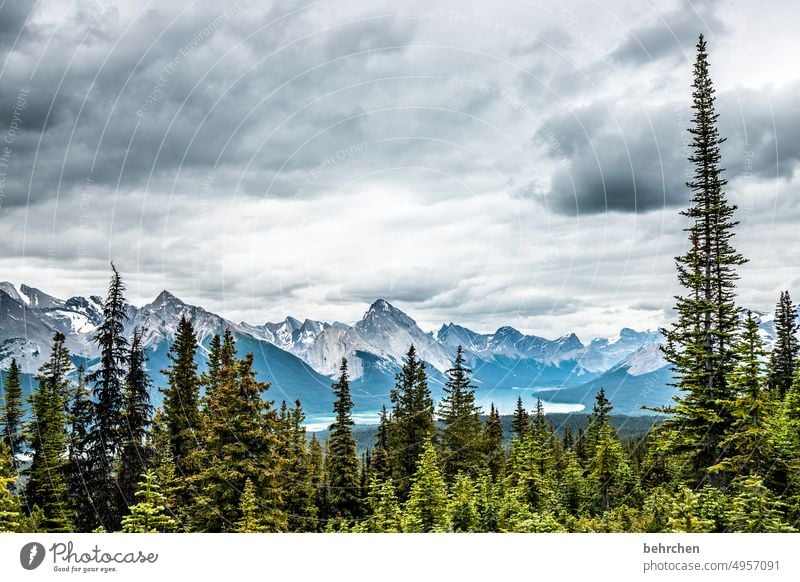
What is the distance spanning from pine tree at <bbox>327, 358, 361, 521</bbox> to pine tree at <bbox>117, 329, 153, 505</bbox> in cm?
1469

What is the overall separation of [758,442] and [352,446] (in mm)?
26582

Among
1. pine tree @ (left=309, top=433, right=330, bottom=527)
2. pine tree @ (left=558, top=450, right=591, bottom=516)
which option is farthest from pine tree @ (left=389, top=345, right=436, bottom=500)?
pine tree @ (left=558, top=450, right=591, bottom=516)

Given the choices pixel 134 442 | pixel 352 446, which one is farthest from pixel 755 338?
pixel 352 446

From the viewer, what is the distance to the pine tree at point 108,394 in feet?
64.6

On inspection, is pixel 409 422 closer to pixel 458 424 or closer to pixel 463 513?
pixel 458 424

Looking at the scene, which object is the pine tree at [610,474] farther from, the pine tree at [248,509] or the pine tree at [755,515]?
the pine tree at [248,509]

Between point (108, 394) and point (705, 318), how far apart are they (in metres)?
21.9

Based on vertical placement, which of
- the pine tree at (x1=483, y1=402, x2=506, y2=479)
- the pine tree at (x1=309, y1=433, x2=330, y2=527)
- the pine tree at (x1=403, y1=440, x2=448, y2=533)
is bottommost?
the pine tree at (x1=309, y1=433, x2=330, y2=527)

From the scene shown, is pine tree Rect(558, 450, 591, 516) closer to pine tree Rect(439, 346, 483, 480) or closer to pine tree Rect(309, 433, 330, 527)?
pine tree Rect(439, 346, 483, 480)

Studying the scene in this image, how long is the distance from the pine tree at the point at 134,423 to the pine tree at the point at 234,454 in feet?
9.36

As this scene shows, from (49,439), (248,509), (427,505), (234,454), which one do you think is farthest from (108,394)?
(427,505)

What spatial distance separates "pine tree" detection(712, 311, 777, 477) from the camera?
55.0 feet
